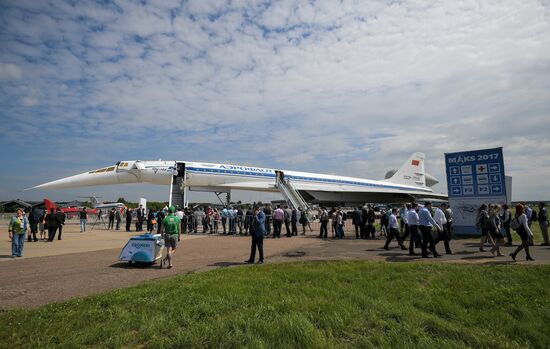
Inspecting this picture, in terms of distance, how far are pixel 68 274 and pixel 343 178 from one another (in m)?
28.8

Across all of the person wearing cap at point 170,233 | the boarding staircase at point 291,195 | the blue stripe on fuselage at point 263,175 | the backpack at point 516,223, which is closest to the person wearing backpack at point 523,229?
the backpack at point 516,223

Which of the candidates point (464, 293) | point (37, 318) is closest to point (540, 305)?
point (464, 293)

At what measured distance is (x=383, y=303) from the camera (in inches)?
196

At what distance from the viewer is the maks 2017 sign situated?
1466cm

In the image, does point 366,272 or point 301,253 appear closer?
point 366,272

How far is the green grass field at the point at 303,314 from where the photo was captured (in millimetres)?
3883

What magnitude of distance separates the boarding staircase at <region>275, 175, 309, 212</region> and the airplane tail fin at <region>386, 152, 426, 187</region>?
18.6m

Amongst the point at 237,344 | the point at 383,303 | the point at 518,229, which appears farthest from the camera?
the point at 518,229

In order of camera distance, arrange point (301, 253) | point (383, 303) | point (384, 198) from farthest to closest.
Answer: point (384, 198) < point (301, 253) < point (383, 303)

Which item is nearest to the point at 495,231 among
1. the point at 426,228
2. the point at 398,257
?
the point at 426,228

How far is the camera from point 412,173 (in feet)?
129

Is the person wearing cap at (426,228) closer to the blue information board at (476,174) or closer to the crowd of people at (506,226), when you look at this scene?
the crowd of people at (506,226)

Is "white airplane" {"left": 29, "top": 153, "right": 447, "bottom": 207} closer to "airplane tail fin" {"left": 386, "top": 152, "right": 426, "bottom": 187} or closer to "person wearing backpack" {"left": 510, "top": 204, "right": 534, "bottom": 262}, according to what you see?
"airplane tail fin" {"left": 386, "top": 152, "right": 426, "bottom": 187}

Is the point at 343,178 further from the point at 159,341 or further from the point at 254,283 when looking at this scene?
the point at 159,341
